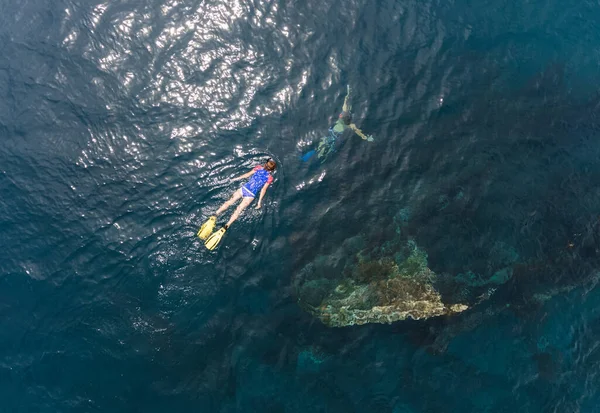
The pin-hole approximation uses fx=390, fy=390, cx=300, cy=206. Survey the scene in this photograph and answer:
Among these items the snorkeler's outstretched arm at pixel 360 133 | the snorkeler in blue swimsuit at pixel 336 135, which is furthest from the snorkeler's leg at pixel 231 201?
the snorkeler's outstretched arm at pixel 360 133

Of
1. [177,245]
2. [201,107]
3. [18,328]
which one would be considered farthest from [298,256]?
[18,328]

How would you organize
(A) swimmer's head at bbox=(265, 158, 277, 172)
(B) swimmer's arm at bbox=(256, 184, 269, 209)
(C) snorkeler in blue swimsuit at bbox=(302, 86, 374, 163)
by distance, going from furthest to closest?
1. (C) snorkeler in blue swimsuit at bbox=(302, 86, 374, 163)
2. (B) swimmer's arm at bbox=(256, 184, 269, 209)
3. (A) swimmer's head at bbox=(265, 158, 277, 172)

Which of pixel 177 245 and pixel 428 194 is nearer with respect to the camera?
pixel 177 245

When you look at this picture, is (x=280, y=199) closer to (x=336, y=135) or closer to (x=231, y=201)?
(x=231, y=201)

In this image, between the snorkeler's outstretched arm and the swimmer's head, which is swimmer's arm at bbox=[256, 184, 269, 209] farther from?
the snorkeler's outstretched arm

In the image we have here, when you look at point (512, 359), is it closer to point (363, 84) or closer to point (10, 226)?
point (363, 84)

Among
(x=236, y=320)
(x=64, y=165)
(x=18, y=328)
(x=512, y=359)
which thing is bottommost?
(x=512, y=359)

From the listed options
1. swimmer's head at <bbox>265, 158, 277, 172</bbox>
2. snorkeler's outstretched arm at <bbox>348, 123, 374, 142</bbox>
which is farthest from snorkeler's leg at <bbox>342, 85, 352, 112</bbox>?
swimmer's head at <bbox>265, 158, 277, 172</bbox>
